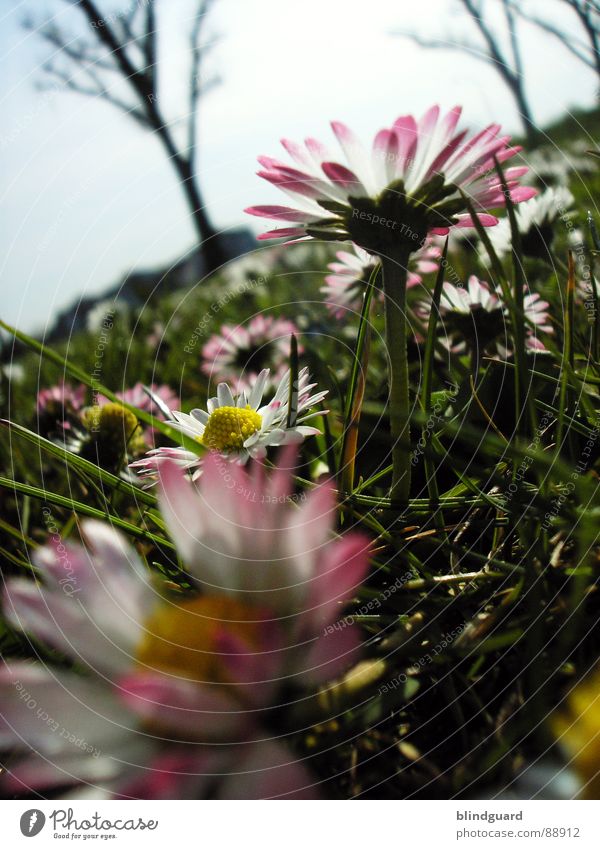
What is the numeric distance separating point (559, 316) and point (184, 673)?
1.25ft

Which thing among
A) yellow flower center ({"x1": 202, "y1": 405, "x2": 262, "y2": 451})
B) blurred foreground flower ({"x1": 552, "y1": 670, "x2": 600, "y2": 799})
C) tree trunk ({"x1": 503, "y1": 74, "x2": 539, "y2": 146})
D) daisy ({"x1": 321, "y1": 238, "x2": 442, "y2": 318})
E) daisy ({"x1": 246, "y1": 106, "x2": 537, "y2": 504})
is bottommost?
blurred foreground flower ({"x1": 552, "y1": 670, "x2": 600, "y2": 799})

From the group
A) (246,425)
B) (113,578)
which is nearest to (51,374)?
Answer: (246,425)

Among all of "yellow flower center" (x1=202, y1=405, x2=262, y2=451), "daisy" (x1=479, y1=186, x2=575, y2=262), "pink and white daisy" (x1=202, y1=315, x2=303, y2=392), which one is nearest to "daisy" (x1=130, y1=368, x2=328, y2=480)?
"yellow flower center" (x1=202, y1=405, x2=262, y2=451)

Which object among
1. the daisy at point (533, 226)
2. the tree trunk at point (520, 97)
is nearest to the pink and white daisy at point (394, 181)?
the tree trunk at point (520, 97)

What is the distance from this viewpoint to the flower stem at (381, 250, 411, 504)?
11.8 inches

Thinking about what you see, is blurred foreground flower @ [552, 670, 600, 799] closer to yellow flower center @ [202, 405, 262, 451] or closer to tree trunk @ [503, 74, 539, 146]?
yellow flower center @ [202, 405, 262, 451]

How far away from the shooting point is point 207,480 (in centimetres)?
22

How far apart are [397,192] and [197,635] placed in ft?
0.62

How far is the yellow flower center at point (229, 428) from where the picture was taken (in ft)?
1.11

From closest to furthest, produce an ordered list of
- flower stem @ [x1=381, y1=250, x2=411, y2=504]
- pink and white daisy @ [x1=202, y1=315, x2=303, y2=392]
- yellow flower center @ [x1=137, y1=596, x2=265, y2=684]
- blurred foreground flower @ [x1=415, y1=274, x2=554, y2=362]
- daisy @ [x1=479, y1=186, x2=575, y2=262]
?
yellow flower center @ [x1=137, y1=596, x2=265, y2=684]
flower stem @ [x1=381, y1=250, x2=411, y2=504]
blurred foreground flower @ [x1=415, y1=274, x2=554, y2=362]
daisy @ [x1=479, y1=186, x2=575, y2=262]
pink and white daisy @ [x1=202, y1=315, x2=303, y2=392]

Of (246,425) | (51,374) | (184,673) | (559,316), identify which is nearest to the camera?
(184,673)
